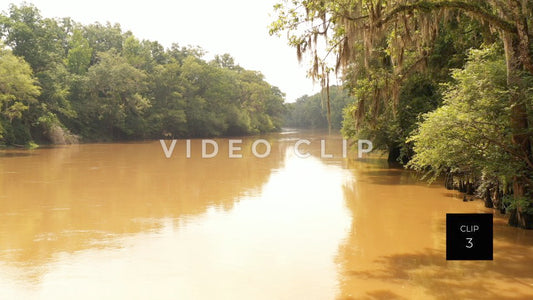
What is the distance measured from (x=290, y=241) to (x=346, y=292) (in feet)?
9.72

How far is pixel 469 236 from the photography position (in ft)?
20.6

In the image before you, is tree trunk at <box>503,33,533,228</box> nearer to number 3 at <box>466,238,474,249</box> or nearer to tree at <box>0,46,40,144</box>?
Answer: number 3 at <box>466,238,474,249</box>

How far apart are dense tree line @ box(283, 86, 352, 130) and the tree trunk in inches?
3391

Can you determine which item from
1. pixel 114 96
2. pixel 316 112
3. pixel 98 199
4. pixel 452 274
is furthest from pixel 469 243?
pixel 316 112

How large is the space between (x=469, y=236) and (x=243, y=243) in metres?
4.45

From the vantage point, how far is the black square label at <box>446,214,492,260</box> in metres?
5.91

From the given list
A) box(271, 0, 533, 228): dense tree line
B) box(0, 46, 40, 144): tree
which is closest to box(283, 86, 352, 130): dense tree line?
box(0, 46, 40, 144): tree

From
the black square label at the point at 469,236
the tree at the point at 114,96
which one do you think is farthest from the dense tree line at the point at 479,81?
the tree at the point at 114,96

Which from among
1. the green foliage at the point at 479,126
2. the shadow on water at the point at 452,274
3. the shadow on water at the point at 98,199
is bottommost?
the shadow on water at the point at 452,274

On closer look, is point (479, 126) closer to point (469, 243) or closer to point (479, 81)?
point (479, 81)

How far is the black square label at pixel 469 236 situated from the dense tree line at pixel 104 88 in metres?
30.9

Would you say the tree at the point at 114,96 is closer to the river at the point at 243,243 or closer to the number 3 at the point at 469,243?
the river at the point at 243,243

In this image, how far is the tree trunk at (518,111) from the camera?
851 cm

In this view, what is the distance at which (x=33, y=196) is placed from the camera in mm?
14422
